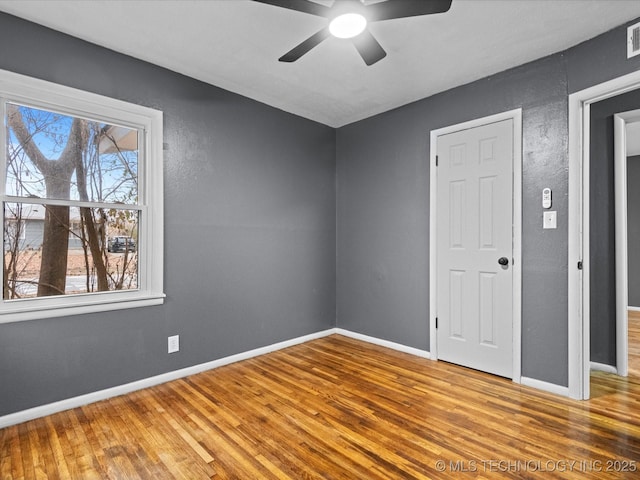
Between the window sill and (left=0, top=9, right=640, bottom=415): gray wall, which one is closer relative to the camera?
the window sill

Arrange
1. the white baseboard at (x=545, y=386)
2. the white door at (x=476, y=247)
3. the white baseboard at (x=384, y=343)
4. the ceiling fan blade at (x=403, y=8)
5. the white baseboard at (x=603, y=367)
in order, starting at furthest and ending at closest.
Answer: the white baseboard at (x=384, y=343) → the white baseboard at (x=603, y=367) → the white door at (x=476, y=247) → the white baseboard at (x=545, y=386) → the ceiling fan blade at (x=403, y=8)

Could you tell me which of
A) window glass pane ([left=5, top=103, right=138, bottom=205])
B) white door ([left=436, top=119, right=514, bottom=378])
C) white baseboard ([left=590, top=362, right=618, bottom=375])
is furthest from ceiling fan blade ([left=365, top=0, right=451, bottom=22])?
white baseboard ([left=590, top=362, right=618, bottom=375])

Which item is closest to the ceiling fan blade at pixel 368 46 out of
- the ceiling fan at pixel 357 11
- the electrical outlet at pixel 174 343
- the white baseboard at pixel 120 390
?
the ceiling fan at pixel 357 11

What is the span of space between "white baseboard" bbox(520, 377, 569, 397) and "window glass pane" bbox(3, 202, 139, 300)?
3290mm

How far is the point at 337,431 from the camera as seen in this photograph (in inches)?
85.9

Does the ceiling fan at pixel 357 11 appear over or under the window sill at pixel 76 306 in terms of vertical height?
over

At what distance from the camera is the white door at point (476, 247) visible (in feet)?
9.75

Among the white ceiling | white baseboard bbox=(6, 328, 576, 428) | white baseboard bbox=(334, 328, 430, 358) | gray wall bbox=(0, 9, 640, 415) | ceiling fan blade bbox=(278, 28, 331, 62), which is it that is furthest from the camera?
white baseboard bbox=(334, 328, 430, 358)

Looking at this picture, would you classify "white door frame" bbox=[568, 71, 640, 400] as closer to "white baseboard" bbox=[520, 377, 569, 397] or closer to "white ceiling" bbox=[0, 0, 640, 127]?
"white baseboard" bbox=[520, 377, 569, 397]

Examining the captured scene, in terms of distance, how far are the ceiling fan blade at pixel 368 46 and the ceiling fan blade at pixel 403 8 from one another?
19cm

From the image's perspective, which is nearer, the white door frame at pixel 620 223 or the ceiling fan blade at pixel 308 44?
the ceiling fan blade at pixel 308 44

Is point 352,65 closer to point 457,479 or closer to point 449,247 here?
point 449,247

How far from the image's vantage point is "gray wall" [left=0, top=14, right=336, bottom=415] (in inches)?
93.7

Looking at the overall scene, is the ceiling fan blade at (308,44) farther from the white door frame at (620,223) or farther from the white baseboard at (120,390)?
the white door frame at (620,223)
